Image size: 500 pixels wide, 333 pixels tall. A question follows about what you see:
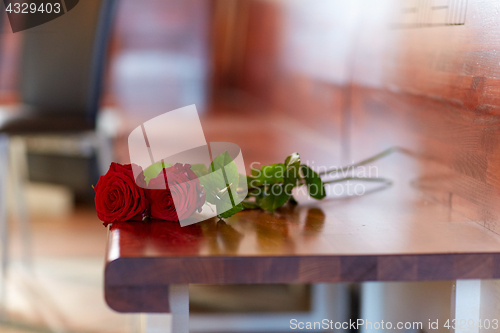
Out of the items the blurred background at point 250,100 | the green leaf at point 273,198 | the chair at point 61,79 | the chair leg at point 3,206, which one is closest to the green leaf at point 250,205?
the green leaf at point 273,198

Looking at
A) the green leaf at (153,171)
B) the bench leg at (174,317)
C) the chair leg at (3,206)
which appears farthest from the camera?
the chair leg at (3,206)

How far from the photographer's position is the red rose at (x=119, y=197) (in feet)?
1.78

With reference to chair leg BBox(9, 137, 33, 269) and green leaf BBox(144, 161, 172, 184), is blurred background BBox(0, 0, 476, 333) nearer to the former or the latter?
chair leg BBox(9, 137, 33, 269)

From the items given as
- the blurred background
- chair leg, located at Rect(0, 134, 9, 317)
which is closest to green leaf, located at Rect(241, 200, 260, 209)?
the blurred background

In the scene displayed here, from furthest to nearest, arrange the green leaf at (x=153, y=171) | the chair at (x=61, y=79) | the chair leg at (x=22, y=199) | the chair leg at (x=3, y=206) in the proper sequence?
1. the chair leg at (x=22, y=199)
2. the chair leg at (x=3, y=206)
3. the chair at (x=61, y=79)
4. the green leaf at (x=153, y=171)

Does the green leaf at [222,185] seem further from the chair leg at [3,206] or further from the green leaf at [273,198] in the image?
the chair leg at [3,206]

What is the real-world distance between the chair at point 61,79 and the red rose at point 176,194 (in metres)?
0.93

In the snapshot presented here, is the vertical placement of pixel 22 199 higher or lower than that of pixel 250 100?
lower

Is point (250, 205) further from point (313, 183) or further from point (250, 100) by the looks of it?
point (250, 100)

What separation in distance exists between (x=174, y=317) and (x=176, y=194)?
128mm

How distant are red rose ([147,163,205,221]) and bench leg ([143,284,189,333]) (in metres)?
0.09

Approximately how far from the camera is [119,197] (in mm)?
548

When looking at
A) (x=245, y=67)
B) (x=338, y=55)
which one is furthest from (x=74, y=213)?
(x=338, y=55)

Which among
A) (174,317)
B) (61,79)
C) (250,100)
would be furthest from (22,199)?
(174,317)
